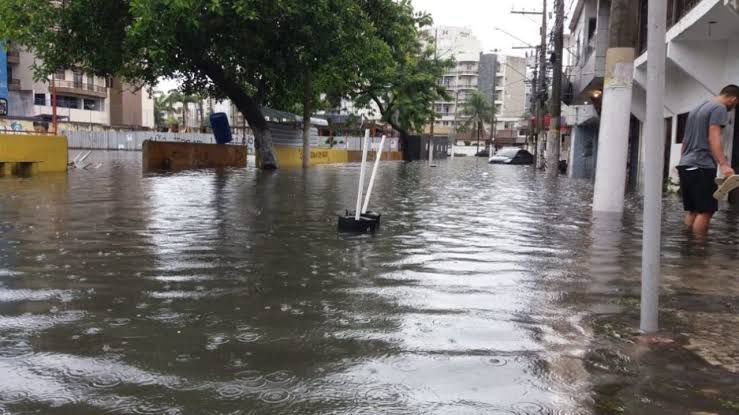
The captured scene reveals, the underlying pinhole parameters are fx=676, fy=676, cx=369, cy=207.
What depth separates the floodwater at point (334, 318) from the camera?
9.18 ft

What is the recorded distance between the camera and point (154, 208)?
986 cm

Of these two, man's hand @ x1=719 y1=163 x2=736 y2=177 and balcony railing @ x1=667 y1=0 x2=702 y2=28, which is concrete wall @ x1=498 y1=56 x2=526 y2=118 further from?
man's hand @ x1=719 y1=163 x2=736 y2=177

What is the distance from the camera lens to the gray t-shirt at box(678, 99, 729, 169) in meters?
6.71

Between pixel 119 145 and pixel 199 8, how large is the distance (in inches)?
1768

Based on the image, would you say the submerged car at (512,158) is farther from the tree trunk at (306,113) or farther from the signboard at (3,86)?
the signboard at (3,86)

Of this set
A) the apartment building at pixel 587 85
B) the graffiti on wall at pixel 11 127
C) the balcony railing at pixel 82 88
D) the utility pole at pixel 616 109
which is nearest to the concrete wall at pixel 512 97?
the balcony railing at pixel 82 88

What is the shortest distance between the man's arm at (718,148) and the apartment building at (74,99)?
2065 inches

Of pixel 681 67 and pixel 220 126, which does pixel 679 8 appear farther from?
pixel 220 126

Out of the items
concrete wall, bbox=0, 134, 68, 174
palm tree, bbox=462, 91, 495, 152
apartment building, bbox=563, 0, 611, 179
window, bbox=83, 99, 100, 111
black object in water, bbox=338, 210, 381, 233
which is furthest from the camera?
palm tree, bbox=462, 91, 495, 152

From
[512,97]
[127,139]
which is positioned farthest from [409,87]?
[512,97]

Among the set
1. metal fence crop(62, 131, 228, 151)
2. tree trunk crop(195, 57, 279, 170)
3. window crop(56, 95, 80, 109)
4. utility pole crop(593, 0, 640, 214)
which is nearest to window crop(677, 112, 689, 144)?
utility pole crop(593, 0, 640, 214)

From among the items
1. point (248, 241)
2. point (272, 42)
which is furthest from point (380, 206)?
point (272, 42)

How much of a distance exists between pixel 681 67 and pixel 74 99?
67.4m

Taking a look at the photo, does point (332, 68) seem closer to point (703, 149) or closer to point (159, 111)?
point (703, 149)
